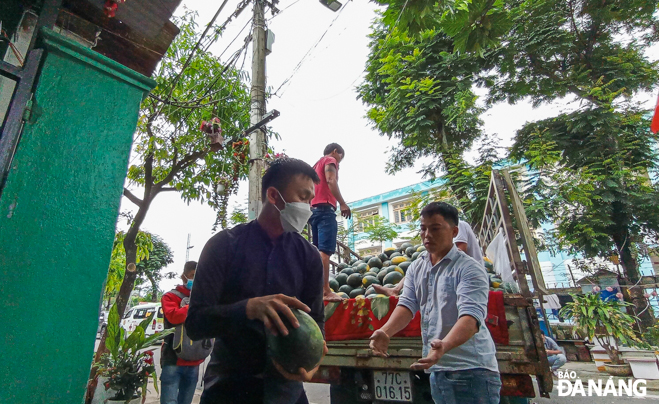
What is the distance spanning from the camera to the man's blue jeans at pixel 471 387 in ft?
6.37

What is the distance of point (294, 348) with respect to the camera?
1.18 m

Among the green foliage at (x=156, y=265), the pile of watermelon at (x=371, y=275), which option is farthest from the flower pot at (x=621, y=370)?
the green foliage at (x=156, y=265)

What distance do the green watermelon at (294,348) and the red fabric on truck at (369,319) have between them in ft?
6.72

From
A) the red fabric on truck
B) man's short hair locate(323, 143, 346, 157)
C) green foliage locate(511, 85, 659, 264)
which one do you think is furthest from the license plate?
green foliage locate(511, 85, 659, 264)

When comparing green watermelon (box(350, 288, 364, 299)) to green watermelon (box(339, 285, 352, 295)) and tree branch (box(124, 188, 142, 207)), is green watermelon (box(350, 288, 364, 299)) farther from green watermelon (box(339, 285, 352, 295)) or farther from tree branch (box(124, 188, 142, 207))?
tree branch (box(124, 188, 142, 207))

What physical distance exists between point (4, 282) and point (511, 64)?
13117mm

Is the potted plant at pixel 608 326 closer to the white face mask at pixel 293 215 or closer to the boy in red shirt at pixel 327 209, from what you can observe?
the boy in red shirt at pixel 327 209

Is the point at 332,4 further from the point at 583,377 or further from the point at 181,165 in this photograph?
the point at 583,377

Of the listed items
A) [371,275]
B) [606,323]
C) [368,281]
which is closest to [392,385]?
[368,281]

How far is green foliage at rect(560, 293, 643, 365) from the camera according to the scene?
809cm

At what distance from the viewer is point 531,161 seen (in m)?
11.1

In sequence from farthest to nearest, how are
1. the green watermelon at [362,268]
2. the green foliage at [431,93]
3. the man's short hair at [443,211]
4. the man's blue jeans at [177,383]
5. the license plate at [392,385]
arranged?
the green foliage at [431,93]
the green watermelon at [362,268]
the man's blue jeans at [177,383]
the license plate at [392,385]
the man's short hair at [443,211]

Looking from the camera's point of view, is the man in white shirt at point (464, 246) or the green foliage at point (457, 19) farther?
the man in white shirt at point (464, 246)

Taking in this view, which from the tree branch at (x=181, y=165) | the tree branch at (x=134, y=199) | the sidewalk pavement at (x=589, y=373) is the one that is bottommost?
the sidewalk pavement at (x=589, y=373)
